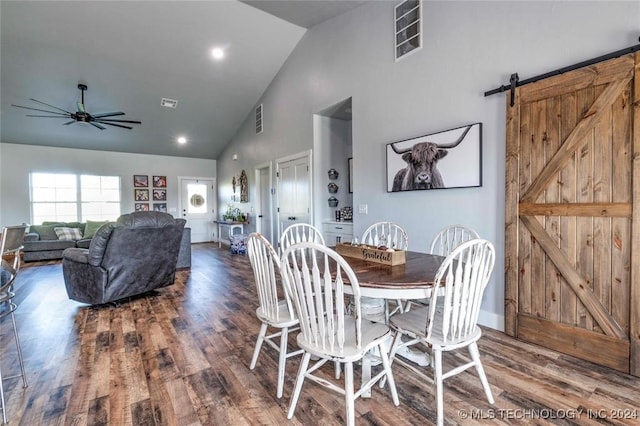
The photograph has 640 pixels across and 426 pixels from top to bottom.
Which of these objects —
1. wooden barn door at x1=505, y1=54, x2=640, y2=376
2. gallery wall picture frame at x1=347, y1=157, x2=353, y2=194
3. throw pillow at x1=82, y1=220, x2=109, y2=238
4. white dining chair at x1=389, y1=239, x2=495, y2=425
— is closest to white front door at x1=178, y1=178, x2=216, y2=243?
throw pillow at x1=82, y1=220, x2=109, y2=238

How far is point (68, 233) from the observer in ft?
21.9

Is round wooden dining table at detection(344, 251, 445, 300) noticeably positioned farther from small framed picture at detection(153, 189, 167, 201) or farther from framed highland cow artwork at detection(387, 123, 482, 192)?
small framed picture at detection(153, 189, 167, 201)

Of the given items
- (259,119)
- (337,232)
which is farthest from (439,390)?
(259,119)

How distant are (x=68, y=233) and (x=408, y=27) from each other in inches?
302

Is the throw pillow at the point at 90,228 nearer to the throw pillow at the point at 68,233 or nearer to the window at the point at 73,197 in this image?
the throw pillow at the point at 68,233

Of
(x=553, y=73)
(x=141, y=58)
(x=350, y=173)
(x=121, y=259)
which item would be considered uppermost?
(x=141, y=58)

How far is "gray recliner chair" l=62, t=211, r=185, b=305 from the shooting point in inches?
129

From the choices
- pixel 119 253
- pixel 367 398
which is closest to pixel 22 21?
pixel 119 253

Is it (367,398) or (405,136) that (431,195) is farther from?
(367,398)

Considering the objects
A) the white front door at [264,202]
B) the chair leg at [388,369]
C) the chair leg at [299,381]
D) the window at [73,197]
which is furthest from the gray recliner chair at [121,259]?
the window at [73,197]

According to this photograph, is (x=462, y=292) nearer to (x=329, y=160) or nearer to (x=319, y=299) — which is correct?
(x=319, y=299)

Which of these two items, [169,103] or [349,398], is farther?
[169,103]

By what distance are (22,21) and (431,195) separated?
Answer: 5.72 metres

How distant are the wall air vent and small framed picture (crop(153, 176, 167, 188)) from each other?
7409 mm
